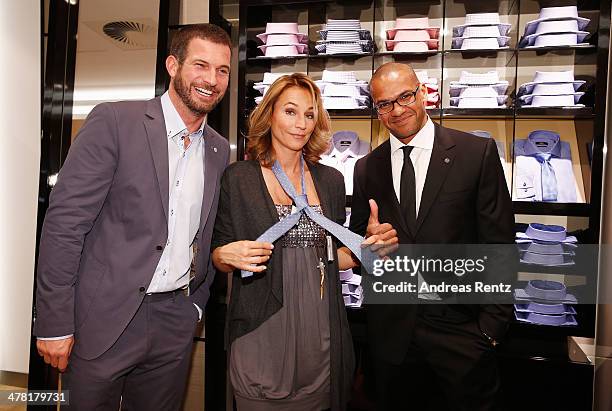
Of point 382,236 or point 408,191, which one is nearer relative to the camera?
point 382,236

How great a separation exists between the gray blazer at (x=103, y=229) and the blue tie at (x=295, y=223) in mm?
423

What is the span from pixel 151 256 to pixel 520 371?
7.27 ft

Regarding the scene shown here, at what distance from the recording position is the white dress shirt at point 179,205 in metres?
1.82

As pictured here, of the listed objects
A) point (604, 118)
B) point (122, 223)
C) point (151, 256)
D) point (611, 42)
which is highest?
point (611, 42)

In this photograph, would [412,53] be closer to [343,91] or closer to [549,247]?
[343,91]

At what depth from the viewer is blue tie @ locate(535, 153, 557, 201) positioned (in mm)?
2732

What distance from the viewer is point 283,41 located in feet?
10.1

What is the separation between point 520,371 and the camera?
8.96 ft

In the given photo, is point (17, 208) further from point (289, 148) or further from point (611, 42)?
point (611, 42)

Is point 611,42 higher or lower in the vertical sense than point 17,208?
higher

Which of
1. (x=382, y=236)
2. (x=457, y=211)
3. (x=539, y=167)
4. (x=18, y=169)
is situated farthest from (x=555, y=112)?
(x=18, y=169)

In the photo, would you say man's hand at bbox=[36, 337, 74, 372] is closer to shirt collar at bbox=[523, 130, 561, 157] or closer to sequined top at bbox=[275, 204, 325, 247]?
sequined top at bbox=[275, 204, 325, 247]

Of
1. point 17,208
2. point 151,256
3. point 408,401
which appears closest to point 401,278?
point 408,401

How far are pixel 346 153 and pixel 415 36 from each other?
33.3 inches
